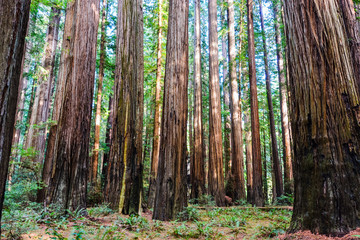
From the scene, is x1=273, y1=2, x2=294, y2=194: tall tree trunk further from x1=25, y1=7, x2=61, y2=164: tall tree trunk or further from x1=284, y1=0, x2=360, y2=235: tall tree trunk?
x1=25, y1=7, x2=61, y2=164: tall tree trunk

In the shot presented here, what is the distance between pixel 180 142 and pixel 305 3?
3301 millimetres

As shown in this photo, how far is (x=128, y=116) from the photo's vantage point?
5.45 metres

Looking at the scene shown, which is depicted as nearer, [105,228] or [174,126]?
[105,228]

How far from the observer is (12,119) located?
1.64m

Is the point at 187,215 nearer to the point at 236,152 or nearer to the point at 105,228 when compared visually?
the point at 105,228

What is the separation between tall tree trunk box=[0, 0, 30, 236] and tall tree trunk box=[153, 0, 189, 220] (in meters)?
3.58

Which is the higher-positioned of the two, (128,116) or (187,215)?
(128,116)

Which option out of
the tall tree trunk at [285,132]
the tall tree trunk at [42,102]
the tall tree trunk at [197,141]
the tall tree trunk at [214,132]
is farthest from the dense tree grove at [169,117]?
the tall tree trunk at [285,132]

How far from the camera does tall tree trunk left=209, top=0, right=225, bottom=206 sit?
10711 mm

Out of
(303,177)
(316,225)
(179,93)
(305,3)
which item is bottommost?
(316,225)

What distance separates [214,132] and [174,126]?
621 centimetres

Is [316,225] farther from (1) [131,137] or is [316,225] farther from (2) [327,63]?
(1) [131,137]

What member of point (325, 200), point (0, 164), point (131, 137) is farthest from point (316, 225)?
point (131, 137)

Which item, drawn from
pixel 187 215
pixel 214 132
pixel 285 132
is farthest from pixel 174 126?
pixel 285 132
